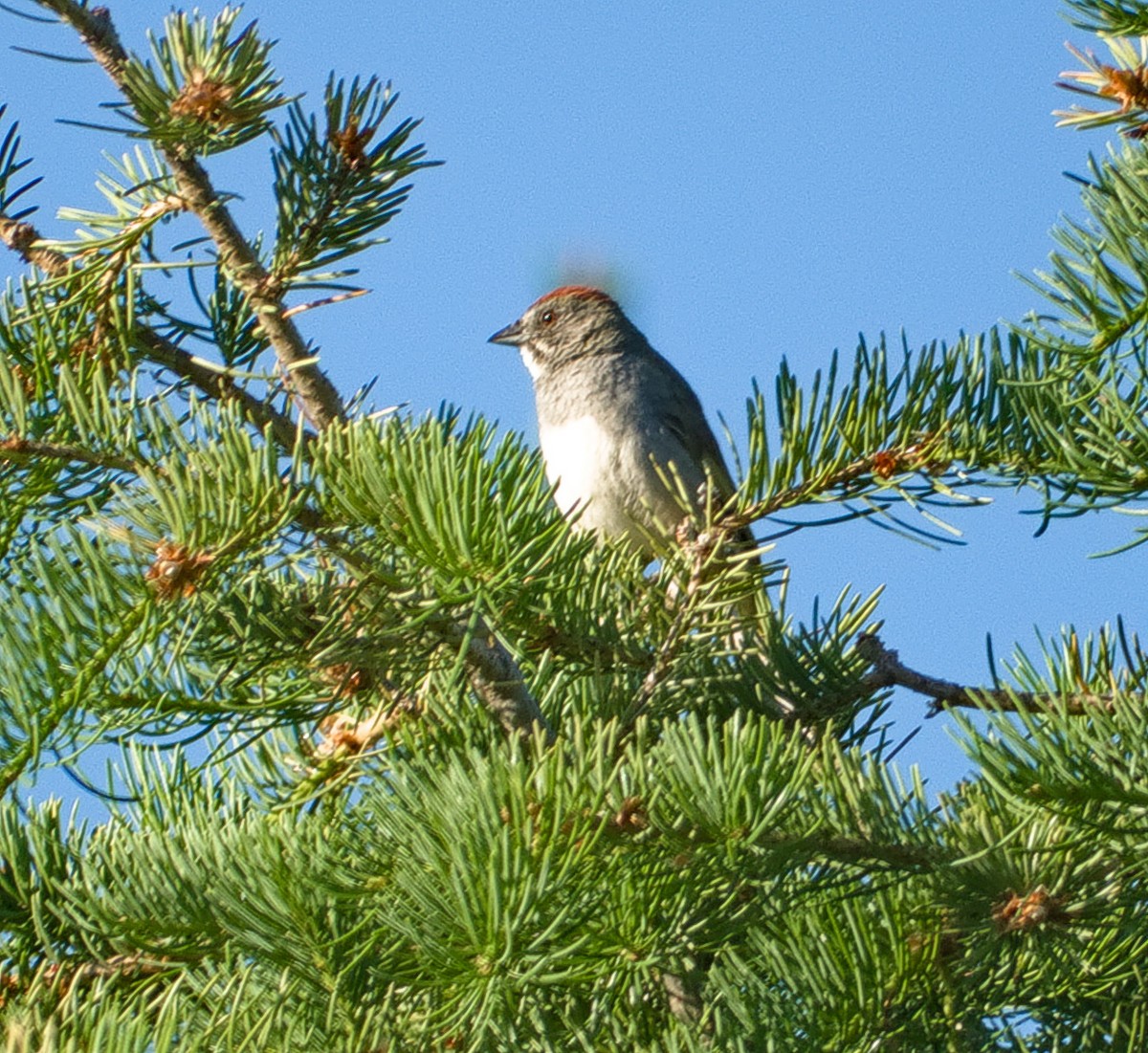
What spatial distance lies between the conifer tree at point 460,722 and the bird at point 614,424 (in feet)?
5.85

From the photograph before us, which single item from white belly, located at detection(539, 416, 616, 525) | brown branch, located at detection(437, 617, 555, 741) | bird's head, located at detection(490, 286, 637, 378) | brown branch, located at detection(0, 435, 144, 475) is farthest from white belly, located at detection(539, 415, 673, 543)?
brown branch, located at detection(0, 435, 144, 475)

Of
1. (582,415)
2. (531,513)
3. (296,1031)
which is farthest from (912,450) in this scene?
(582,415)

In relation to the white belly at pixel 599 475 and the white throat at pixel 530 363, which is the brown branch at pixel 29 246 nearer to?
the white belly at pixel 599 475

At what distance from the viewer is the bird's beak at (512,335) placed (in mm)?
5793

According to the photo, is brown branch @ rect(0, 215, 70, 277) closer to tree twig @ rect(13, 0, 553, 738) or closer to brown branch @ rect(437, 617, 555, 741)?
tree twig @ rect(13, 0, 553, 738)

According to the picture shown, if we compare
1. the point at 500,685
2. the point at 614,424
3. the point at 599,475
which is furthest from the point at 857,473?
the point at 614,424

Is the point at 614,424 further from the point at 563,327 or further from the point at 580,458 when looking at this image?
the point at 563,327

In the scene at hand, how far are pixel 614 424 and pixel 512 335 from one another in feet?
4.41

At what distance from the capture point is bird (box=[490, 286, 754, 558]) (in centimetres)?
447

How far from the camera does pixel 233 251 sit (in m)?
2.27

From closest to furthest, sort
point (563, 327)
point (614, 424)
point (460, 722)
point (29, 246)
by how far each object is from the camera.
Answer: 1. point (460, 722)
2. point (29, 246)
3. point (614, 424)
4. point (563, 327)

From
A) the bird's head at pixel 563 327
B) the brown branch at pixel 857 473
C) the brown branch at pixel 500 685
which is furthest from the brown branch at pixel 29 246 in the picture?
the bird's head at pixel 563 327

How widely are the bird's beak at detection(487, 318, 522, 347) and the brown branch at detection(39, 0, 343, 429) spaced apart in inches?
138

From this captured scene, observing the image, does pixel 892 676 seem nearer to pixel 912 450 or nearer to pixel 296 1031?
pixel 912 450
